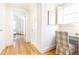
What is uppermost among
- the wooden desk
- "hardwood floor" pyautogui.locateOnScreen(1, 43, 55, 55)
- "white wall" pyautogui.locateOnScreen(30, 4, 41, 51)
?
"white wall" pyautogui.locateOnScreen(30, 4, 41, 51)

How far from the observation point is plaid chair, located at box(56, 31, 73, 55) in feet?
4.65

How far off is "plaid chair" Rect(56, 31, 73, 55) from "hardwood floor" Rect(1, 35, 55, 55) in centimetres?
9

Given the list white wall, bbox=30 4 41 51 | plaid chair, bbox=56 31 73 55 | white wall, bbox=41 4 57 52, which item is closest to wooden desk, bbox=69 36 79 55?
plaid chair, bbox=56 31 73 55

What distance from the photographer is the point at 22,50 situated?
4.64ft

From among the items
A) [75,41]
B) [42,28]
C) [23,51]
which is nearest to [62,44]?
[75,41]

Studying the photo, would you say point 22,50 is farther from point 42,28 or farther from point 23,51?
point 42,28

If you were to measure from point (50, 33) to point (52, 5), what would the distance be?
368mm

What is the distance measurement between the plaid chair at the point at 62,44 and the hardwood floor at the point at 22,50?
93 mm

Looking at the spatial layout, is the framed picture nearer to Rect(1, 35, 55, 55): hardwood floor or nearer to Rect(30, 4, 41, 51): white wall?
Rect(30, 4, 41, 51): white wall

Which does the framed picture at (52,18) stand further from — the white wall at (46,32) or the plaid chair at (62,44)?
the plaid chair at (62,44)

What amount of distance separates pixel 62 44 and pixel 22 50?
0.53 meters
